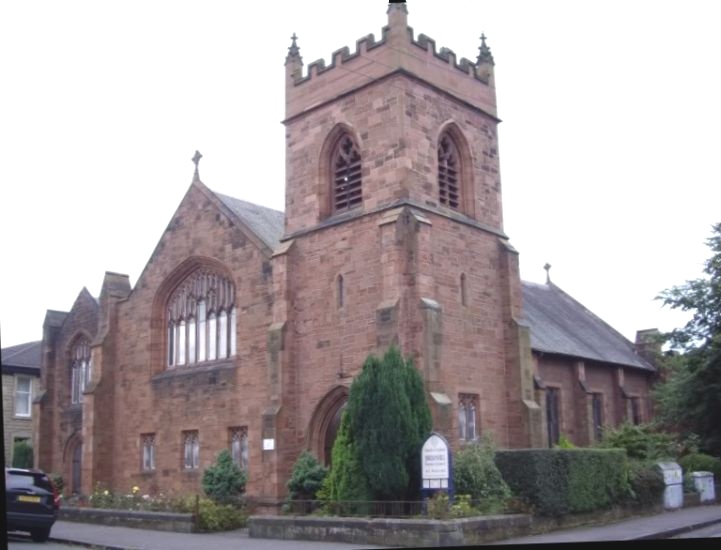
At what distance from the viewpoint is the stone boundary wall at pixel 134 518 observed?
2241cm

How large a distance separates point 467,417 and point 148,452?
44.9 feet

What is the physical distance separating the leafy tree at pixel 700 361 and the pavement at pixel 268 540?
6.39m

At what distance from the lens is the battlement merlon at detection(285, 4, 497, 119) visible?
25547 millimetres

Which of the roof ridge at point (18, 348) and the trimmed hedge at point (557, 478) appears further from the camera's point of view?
the roof ridge at point (18, 348)

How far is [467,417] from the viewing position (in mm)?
24750

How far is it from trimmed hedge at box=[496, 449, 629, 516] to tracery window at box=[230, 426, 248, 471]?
33.7 feet

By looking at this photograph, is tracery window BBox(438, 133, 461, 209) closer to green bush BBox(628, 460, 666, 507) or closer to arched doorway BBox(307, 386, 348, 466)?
arched doorway BBox(307, 386, 348, 466)

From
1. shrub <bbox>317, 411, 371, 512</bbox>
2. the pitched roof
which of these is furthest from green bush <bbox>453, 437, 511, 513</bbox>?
the pitched roof

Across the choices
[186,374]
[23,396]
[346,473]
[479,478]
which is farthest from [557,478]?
[23,396]

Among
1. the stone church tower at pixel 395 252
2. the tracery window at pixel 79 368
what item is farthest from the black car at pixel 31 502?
the tracery window at pixel 79 368

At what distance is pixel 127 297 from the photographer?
1372 inches

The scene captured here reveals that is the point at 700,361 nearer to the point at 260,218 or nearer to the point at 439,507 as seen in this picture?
the point at 439,507

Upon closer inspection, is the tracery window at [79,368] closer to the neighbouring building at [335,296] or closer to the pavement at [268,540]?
the neighbouring building at [335,296]

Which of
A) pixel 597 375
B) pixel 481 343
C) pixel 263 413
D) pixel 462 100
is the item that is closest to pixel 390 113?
pixel 462 100
